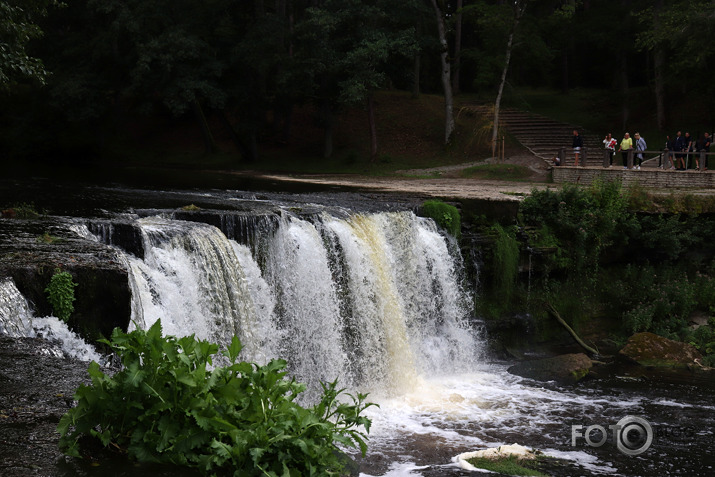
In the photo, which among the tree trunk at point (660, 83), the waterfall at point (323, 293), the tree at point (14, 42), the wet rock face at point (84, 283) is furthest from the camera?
the tree trunk at point (660, 83)

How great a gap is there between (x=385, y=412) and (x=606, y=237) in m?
8.52

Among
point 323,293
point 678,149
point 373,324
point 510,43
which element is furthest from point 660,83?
point 323,293

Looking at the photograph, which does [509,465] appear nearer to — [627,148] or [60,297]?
[60,297]

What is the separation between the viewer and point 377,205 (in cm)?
1773

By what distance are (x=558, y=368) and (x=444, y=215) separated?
4.33 m

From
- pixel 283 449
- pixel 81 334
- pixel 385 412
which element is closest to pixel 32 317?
pixel 81 334

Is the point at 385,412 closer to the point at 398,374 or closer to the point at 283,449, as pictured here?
the point at 398,374

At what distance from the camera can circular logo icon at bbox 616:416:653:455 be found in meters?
11.1

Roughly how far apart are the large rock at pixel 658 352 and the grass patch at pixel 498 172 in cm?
1379

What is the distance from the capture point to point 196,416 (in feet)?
14.9

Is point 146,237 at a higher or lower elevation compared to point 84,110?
lower

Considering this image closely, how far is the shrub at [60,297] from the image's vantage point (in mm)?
8945
